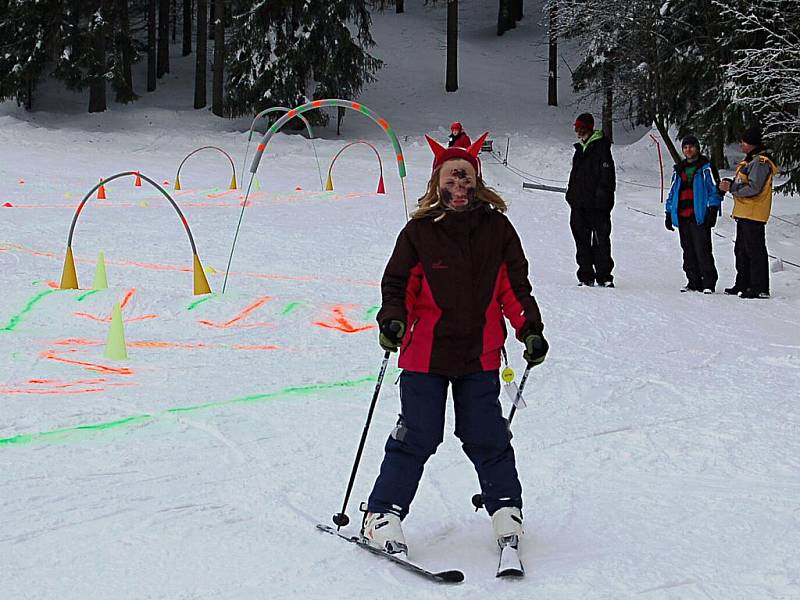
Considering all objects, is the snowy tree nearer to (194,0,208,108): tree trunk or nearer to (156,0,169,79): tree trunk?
(194,0,208,108): tree trunk

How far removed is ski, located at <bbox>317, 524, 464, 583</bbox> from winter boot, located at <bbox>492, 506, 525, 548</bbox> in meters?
0.29

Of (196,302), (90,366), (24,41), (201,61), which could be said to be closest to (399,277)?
(90,366)

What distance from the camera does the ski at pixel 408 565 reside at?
139 inches

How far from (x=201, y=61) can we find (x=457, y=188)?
103 ft

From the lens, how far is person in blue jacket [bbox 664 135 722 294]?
10.2 metres

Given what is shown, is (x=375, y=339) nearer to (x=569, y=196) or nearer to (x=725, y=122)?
(x=569, y=196)

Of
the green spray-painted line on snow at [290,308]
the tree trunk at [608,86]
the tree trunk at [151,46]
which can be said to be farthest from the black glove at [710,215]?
the tree trunk at [151,46]

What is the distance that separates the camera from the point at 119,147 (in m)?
27.4

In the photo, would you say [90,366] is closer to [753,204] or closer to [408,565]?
[408,565]

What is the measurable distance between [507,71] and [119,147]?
19456 millimetres

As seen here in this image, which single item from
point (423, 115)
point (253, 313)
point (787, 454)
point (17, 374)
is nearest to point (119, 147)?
point (423, 115)

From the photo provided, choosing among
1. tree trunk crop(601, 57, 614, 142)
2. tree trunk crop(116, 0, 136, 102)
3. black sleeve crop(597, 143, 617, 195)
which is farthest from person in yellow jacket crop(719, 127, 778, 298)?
tree trunk crop(116, 0, 136, 102)

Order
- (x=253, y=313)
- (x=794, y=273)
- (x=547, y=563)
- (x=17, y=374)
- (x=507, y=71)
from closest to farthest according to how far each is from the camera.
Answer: (x=547, y=563), (x=17, y=374), (x=253, y=313), (x=794, y=273), (x=507, y=71)

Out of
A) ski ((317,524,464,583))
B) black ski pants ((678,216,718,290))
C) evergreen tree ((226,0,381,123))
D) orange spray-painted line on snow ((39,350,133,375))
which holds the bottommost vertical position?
ski ((317,524,464,583))
